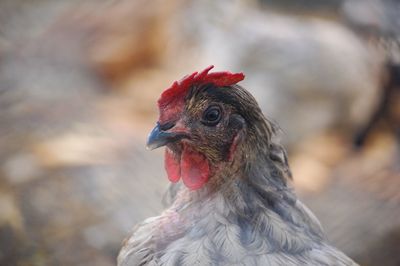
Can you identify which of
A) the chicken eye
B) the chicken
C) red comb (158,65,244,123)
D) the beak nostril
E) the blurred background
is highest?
the blurred background

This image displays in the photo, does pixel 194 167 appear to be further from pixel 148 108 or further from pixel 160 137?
pixel 148 108

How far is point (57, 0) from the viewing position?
14.7 ft

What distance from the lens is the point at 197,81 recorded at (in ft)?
5.98

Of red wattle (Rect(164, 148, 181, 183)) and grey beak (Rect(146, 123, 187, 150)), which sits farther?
red wattle (Rect(164, 148, 181, 183))

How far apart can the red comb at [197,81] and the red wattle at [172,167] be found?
0.60ft

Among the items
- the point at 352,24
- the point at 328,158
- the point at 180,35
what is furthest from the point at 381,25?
the point at 180,35

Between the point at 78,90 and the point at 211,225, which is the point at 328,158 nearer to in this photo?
the point at 78,90

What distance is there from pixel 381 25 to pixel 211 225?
2.78 m

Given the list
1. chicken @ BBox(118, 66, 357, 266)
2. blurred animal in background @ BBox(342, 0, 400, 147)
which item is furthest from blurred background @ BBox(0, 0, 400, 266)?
chicken @ BBox(118, 66, 357, 266)

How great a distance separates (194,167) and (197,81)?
9.1 inches

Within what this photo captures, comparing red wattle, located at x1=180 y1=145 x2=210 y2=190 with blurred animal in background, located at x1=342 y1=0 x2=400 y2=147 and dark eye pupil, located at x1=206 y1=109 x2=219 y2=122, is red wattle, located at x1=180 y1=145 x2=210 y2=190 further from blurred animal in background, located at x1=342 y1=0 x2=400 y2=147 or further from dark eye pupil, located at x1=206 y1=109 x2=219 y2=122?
blurred animal in background, located at x1=342 y1=0 x2=400 y2=147

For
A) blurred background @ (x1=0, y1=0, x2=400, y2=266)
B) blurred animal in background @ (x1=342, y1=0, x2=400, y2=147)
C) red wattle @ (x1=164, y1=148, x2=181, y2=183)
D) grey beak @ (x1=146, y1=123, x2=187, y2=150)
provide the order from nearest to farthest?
grey beak @ (x1=146, y1=123, x2=187, y2=150) < red wattle @ (x1=164, y1=148, x2=181, y2=183) < blurred background @ (x1=0, y1=0, x2=400, y2=266) < blurred animal in background @ (x1=342, y1=0, x2=400, y2=147)

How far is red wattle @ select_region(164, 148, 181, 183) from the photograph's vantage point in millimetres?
1931

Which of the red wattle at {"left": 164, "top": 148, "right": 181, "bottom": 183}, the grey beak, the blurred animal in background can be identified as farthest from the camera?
the blurred animal in background
